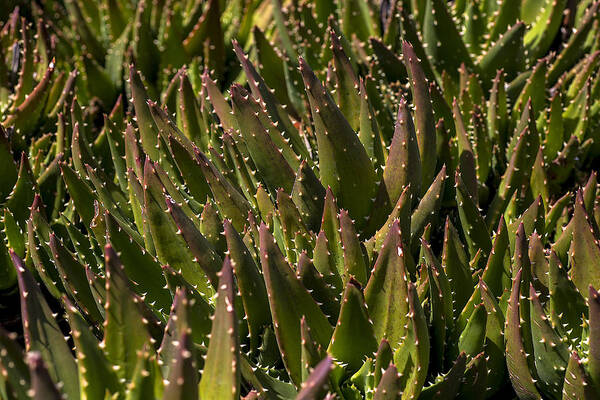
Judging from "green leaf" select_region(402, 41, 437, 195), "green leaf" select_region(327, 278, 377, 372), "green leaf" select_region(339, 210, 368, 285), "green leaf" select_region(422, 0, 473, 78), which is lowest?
"green leaf" select_region(327, 278, 377, 372)

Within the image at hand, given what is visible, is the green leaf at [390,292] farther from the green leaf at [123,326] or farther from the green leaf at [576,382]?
the green leaf at [123,326]

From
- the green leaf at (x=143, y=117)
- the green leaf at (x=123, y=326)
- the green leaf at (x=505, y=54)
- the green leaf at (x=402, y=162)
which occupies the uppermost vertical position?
the green leaf at (x=505, y=54)

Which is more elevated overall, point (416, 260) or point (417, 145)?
point (417, 145)

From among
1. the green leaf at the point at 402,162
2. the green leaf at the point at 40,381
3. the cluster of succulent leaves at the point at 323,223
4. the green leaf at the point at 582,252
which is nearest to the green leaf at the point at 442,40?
the cluster of succulent leaves at the point at 323,223

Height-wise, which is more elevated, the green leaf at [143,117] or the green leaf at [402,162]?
the green leaf at [143,117]

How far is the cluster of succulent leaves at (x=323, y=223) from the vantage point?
41.9 inches

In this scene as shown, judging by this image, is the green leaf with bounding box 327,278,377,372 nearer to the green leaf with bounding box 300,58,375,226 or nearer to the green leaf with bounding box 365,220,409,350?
the green leaf with bounding box 365,220,409,350

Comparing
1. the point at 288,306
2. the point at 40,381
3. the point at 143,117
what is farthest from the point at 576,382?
the point at 143,117

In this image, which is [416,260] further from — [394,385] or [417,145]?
[394,385]

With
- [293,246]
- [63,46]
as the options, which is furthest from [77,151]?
[63,46]

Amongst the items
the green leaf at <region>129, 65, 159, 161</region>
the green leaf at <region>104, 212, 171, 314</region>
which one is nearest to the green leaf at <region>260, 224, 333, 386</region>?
the green leaf at <region>104, 212, 171, 314</region>

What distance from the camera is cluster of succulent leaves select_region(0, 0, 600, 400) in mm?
1064

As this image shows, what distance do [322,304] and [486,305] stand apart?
27 centimetres

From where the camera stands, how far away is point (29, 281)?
0.98 m
